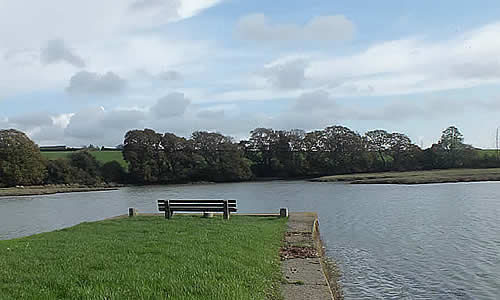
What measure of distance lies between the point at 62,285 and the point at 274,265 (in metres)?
3.85

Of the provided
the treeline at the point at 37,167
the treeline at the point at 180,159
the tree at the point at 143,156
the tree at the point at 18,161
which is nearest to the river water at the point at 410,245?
the tree at the point at 18,161

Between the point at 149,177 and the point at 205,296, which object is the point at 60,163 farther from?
the point at 205,296

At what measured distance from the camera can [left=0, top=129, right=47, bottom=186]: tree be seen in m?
65.7

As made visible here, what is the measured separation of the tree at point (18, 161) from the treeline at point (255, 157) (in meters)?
0.21

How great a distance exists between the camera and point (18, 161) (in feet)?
218

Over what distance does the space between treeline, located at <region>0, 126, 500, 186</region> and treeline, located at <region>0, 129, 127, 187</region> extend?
0.15 metres

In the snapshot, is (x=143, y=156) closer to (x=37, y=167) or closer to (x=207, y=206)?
(x=37, y=167)

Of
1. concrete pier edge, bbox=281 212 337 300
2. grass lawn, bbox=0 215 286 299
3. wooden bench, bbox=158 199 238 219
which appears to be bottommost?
concrete pier edge, bbox=281 212 337 300

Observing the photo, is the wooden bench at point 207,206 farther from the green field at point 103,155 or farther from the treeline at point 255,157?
the green field at point 103,155

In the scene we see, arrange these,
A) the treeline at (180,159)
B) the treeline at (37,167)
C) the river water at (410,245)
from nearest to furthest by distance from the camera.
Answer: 1. the river water at (410,245)
2. the treeline at (37,167)
3. the treeline at (180,159)

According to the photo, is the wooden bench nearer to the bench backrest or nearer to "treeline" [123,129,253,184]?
the bench backrest

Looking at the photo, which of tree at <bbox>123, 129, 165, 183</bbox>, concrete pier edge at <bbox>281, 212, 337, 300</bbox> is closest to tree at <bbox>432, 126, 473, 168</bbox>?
tree at <bbox>123, 129, 165, 183</bbox>

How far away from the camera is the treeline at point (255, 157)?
73.8 m

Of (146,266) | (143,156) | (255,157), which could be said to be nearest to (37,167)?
(143,156)
